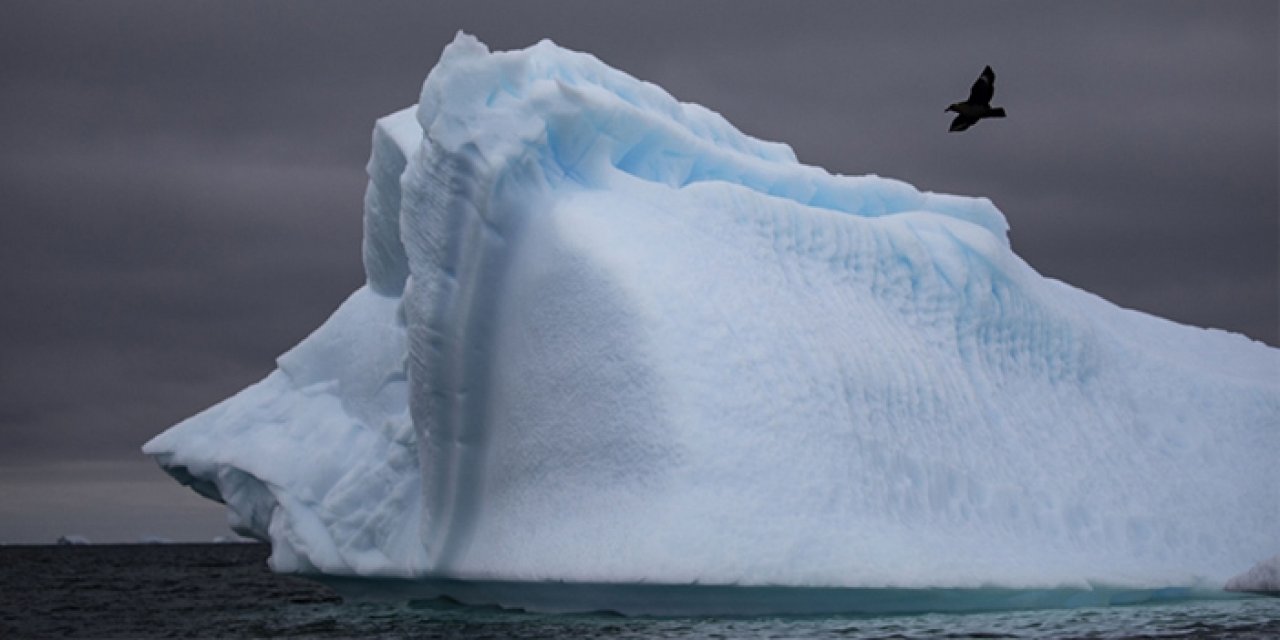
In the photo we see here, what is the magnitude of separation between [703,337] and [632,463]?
50.7 inches

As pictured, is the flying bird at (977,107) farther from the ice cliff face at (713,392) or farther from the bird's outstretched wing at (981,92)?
the ice cliff face at (713,392)

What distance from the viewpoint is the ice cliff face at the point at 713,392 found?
13.3 meters

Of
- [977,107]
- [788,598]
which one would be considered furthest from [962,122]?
[788,598]

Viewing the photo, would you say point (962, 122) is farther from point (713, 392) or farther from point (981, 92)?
point (713, 392)

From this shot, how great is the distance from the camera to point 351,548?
17.2 metres

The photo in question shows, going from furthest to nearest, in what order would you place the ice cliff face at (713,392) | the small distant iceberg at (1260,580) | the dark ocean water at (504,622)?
the small distant iceberg at (1260,580), the ice cliff face at (713,392), the dark ocean water at (504,622)

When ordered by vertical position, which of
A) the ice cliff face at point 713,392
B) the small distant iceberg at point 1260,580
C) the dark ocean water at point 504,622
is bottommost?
the dark ocean water at point 504,622

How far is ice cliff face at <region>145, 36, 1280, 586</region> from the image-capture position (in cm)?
1327

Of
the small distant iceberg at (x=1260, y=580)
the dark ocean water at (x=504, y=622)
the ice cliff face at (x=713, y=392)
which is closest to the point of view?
the dark ocean water at (x=504, y=622)

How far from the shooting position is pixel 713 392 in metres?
13.5

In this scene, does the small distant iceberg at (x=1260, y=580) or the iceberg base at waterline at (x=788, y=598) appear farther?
the small distant iceberg at (x=1260, y=580)

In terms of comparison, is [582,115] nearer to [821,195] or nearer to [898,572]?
[821,195]

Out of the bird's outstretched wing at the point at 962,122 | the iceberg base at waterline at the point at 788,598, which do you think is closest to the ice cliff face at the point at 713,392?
the iceberg base at waterline at the point at 788,598

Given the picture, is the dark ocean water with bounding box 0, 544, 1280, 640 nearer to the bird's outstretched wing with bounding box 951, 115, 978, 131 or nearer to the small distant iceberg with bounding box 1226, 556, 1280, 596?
the small distant iceberg with bounding box 1226, 556, 1280, 596
